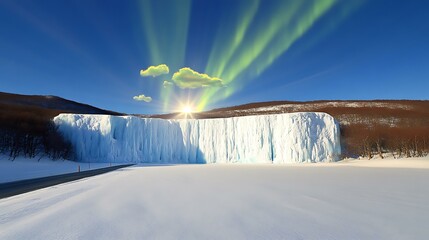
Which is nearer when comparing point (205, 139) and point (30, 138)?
point (30, 138)

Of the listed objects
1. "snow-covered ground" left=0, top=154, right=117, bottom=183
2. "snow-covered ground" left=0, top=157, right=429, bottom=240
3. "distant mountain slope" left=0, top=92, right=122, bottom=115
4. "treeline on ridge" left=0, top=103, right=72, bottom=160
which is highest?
"distant mountain slope" left=0, top=92, right=122, bottom=115

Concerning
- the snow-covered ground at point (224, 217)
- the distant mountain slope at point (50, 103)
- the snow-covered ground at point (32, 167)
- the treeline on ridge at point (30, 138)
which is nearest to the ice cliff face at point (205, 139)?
the treeline on ridge at point (30, 138)

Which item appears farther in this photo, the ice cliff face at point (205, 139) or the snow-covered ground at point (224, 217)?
the ice cliff face at point (205, 139)

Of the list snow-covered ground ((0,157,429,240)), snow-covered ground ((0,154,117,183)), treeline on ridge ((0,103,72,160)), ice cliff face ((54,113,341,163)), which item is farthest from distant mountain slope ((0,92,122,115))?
snow-covered ground ((0,157,429,240))

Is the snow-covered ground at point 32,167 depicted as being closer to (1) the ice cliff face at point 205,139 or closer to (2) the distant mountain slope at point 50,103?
(1) the ice cliff face at point 205,139

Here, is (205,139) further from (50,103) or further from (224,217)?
(50,103)

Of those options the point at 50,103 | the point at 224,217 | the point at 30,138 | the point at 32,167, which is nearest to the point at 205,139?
the point at 30,138

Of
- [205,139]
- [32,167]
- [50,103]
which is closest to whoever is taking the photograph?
[32,167]

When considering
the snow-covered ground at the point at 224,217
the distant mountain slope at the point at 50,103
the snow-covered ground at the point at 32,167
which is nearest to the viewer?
the snow-covered ground at the point at 224,217

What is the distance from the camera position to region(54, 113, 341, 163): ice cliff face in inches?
1378

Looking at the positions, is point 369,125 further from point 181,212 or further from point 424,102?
point 181,212

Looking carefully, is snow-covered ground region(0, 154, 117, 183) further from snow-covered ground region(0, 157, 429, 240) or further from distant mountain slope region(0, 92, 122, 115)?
distant mountain slope region(0, 92, 122, 115)

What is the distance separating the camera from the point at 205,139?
40281mm

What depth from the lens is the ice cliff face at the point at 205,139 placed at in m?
35.0
